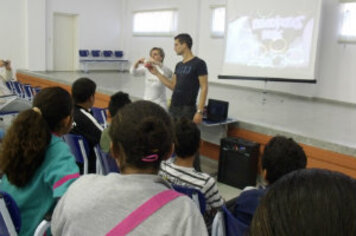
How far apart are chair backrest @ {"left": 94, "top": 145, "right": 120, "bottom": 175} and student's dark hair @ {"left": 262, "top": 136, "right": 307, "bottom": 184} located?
113 centimetres

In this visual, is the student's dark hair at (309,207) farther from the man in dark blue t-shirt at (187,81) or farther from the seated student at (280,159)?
the man in dark blue t-shirt at (187,81)

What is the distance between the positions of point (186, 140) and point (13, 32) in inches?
376

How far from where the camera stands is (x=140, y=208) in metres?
0.90

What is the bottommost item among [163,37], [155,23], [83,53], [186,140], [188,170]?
[188,170]

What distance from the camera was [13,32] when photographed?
396 inches

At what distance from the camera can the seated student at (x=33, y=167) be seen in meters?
1.38

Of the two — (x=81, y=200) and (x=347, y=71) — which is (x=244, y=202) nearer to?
(x=81, y=200)

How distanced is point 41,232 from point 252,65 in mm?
6599

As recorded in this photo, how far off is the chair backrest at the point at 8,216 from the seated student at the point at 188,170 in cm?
85

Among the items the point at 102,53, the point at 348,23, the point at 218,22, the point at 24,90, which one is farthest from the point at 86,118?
the point at 102,53

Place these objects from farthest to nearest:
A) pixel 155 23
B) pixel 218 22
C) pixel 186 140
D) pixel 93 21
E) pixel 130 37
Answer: pixel 130 37 → pixel 93 21 → pixel 155 23 → pixel 218 22 → pixel 186 140

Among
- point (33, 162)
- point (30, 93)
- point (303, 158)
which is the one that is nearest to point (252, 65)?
point (30, 93)

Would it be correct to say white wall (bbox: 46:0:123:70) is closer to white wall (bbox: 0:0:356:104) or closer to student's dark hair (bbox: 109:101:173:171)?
white wall (bbox: 0:0:356:104)

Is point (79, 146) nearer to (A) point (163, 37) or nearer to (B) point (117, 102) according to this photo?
(B) point (117, 102)
